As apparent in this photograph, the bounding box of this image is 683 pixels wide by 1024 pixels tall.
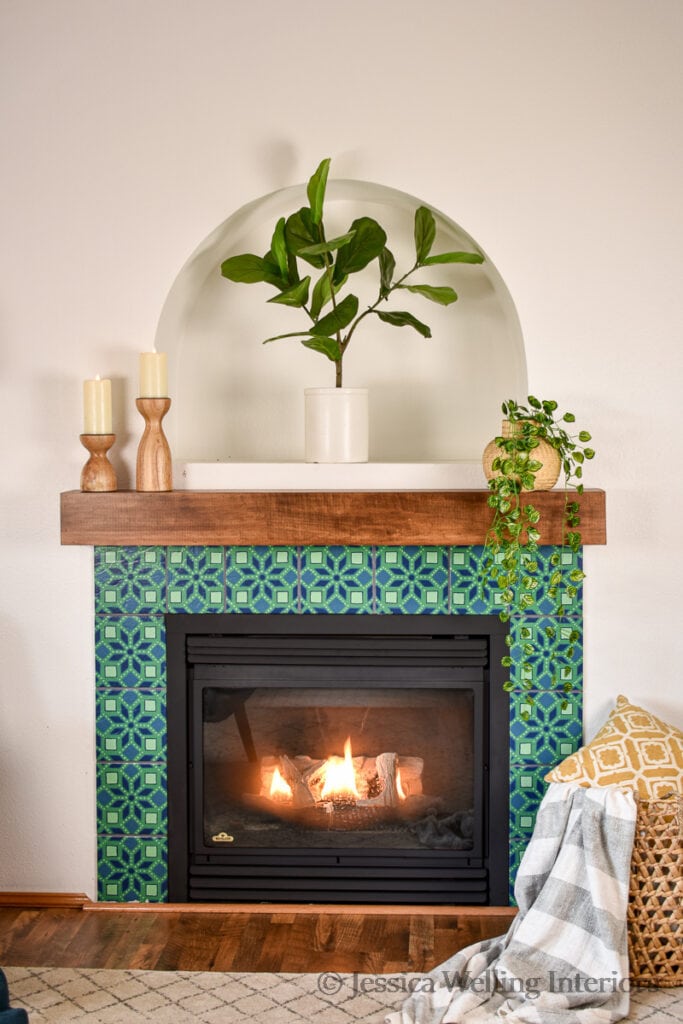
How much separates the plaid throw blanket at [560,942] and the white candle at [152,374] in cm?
135

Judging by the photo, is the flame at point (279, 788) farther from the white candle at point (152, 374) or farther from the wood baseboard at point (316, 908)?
the white candle at point (152, 374)

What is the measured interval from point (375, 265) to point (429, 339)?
0.25m

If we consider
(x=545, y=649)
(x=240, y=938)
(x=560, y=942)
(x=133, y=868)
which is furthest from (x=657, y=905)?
(x=133, y=868)

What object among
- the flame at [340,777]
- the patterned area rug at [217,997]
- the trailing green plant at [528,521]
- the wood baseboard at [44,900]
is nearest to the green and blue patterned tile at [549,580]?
the trailing green plant at [528,521]

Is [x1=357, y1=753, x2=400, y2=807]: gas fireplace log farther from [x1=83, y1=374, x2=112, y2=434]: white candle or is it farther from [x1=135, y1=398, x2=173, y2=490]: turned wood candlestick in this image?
[x1=83, y1=374, x2=112, y2=434]: white candle

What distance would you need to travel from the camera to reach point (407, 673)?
290 cm

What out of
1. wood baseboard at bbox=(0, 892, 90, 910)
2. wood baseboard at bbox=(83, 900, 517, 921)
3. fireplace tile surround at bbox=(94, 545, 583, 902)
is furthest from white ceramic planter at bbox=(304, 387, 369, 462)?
wood baseboard at bbox=(0, 892, 90, 910)

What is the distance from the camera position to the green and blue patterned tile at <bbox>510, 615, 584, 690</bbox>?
286 cm

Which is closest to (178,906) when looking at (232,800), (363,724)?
(232,800)

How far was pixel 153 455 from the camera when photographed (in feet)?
9.11

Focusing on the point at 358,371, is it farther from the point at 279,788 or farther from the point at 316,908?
the point at 316,908

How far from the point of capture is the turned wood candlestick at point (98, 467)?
277cm

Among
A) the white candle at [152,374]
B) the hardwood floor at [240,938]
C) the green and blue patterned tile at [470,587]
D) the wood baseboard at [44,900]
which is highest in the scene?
the white candle at [152,374]

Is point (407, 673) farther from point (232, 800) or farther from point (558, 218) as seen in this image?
point (558, 218)
